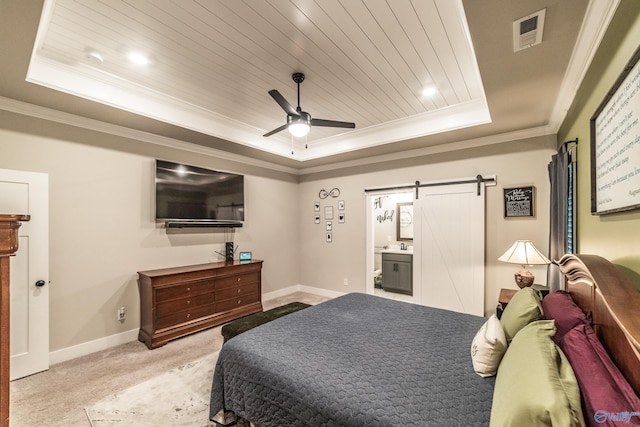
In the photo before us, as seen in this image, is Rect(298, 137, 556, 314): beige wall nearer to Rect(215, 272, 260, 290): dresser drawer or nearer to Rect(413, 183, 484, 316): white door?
Rect(413, 183, 484, 316): white door

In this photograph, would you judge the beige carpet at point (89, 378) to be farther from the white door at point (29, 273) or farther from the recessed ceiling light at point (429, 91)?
the recessed ceiling light at point (429, 91)

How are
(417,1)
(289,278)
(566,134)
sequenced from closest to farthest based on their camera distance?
(417,1) → (566,134) → (289,278)

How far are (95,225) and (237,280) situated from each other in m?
1.81

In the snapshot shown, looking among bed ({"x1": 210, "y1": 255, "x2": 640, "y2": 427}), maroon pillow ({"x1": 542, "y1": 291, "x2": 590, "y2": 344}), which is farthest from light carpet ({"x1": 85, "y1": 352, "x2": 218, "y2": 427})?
maroon pillow ({"x1": 542, "y1": 291, "x2": 590, "y2": 344})

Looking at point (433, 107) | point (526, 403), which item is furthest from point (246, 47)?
point (526, 403)

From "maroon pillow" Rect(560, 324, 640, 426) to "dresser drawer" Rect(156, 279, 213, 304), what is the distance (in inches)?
139

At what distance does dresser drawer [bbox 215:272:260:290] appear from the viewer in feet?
12.7

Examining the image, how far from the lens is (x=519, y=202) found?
3562mm

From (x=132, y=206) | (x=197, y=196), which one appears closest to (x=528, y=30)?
(x=197, y=196)

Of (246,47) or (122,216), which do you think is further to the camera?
(122,216)

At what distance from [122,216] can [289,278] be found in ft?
10.2

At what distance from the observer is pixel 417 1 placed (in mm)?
1829

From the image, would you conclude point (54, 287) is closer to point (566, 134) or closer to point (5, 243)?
point (5, 243)

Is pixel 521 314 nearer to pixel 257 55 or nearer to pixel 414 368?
pixel 414 368
